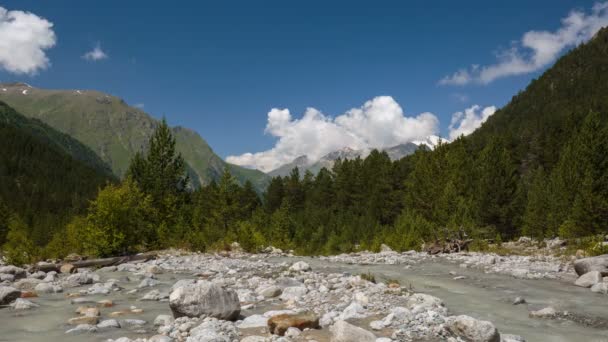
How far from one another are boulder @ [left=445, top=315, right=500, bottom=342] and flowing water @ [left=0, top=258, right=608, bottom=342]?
1691mm

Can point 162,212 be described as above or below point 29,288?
above

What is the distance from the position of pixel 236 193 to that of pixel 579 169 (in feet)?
119

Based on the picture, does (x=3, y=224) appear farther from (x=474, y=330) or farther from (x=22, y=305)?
(x=474, y=330)

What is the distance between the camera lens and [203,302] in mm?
8781

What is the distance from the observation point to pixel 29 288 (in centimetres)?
1498

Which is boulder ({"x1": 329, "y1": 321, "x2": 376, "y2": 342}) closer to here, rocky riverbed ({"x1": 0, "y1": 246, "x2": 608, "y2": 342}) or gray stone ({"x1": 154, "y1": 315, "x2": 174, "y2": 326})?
rocky riverbed ({"x1": 0, "y1": 246, "x2": 608, "y2": 342})

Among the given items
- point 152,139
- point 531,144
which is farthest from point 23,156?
point 531,144

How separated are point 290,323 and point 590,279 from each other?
41.5 ft

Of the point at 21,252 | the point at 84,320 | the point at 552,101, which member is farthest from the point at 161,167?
the point at 552,101

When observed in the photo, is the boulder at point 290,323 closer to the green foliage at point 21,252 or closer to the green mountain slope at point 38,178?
the green foliage at point 21,252

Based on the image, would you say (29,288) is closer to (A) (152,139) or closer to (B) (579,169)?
(A) (152,139)

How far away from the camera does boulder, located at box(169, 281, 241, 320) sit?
8.74m

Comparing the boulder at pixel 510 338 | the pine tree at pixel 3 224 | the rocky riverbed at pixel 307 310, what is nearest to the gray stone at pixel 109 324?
the rocky riverbed at pixel 307 310

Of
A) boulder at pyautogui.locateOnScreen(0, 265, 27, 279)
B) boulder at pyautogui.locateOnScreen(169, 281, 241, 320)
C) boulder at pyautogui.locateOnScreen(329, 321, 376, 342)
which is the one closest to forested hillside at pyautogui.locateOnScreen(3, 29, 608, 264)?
boulder at pyautogui.locateOnScreen(0, 265, 27, 279)
